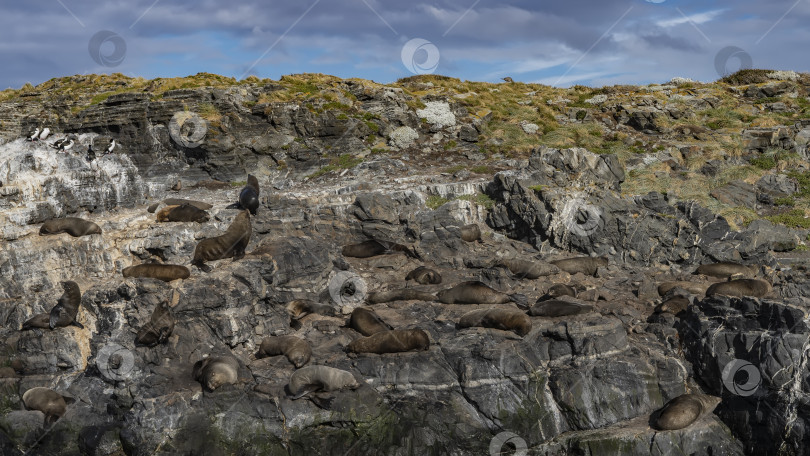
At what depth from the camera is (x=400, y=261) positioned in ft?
62.6

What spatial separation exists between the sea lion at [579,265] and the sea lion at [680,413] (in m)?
6.07

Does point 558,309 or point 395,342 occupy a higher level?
Answer: point 558,309

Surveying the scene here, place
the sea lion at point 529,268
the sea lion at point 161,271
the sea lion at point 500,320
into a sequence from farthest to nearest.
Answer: the sea lion at point 529,268, the sea lion at point 161,271, the sea lion at point 500,320

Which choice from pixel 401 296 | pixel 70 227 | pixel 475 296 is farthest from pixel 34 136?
pixel 475 296

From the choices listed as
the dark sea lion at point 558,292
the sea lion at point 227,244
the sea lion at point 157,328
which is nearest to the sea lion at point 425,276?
the dark sea lion at point 558,292

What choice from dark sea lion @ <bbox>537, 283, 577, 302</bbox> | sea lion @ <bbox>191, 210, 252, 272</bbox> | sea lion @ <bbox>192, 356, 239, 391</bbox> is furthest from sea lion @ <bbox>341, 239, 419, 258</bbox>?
sea lion @ <bbox>192, 356, 239, 391</bbox>

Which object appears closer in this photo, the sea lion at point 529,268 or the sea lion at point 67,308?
the sea lion at point 67,308

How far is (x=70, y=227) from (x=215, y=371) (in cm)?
699

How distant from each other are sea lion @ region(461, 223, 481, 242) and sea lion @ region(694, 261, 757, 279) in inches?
264

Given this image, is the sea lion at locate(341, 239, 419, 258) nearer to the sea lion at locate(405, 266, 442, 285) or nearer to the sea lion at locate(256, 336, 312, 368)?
the sea lion at locate(405, 266, 442, 285)

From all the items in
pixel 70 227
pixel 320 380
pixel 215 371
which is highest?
pixel 70 227

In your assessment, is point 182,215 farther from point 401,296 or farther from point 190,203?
point 401,296

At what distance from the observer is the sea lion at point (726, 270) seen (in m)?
17.4

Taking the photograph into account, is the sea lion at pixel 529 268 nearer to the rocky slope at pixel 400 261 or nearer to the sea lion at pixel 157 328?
the rocky slope at pixel 400 261
